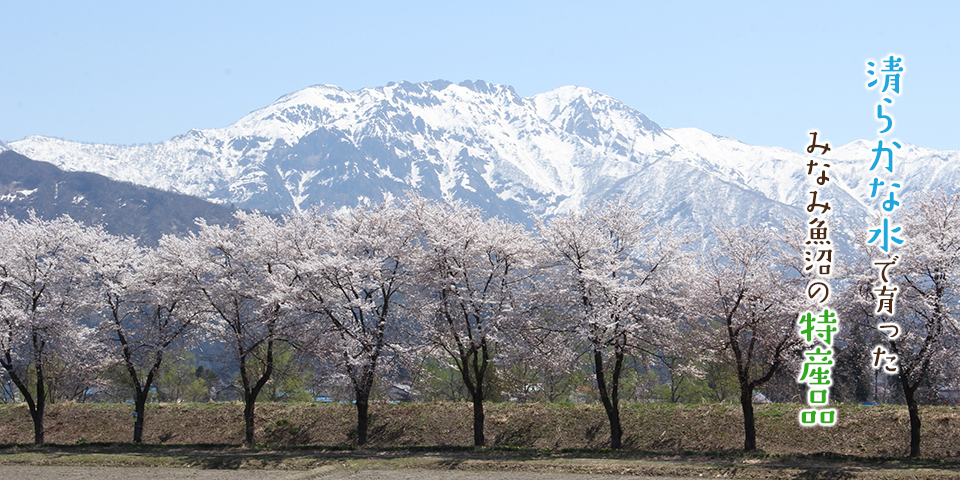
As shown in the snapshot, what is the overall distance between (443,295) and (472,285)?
1.70 metres

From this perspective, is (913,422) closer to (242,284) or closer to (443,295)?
(443,295)

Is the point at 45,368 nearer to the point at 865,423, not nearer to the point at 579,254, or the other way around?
the point at 579,254

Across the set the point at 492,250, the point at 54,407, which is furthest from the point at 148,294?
the point at 492,250

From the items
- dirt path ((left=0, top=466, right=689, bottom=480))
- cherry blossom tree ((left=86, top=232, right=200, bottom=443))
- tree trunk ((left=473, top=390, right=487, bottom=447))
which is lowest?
dirt path ((left=0, top=466, right=689, bottom=480))

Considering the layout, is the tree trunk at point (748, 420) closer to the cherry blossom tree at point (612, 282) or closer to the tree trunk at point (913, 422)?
the cherry blossom tree at point (612, 282)

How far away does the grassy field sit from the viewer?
100ft

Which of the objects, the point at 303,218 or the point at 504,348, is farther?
the point at 303,218

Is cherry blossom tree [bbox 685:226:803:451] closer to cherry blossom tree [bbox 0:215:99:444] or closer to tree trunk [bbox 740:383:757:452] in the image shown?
tree trunk [bbox 740:383:757:452]

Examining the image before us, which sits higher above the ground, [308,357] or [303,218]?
[303,218]

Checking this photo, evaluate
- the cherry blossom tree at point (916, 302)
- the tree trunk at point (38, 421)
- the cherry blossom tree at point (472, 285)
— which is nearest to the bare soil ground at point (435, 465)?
the tree trunk at point (38, 421)

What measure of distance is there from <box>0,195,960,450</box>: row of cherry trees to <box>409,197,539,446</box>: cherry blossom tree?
0.10 m

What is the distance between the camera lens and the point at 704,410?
35000 millimetres

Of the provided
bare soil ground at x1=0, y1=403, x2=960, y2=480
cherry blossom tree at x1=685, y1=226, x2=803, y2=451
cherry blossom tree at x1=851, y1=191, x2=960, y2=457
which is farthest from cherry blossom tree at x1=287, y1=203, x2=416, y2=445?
cherry blossom tree at x1=851, y1=191, x2=960, y2=457

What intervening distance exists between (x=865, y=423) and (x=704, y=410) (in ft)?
22.9
